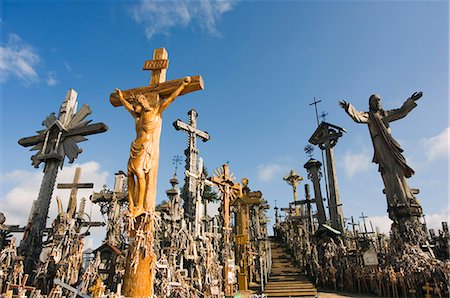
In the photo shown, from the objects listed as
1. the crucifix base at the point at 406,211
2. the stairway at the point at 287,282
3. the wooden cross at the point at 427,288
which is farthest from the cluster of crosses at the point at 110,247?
the crucifix base at the point at 406,211

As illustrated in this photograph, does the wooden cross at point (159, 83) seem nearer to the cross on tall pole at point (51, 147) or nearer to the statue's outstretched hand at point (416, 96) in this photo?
the cross on tall pole at point (51, 147)

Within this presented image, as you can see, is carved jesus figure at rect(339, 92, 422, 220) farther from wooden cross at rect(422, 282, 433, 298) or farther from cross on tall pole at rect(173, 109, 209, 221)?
cross on tall pole at rect(173, 109, 209, 221)

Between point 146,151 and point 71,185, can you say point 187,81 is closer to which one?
point 146,151

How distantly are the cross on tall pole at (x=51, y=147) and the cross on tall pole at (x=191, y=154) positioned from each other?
34.3 feet

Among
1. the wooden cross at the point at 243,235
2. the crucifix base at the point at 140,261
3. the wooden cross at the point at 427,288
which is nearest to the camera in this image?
the crucifix base at the point at 140,261

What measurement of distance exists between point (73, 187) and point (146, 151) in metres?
5.22

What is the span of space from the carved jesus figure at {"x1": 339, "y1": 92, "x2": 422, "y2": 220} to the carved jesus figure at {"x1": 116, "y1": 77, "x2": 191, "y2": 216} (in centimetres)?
1083

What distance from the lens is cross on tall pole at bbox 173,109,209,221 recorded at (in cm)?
1800

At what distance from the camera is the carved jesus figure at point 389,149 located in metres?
11.3

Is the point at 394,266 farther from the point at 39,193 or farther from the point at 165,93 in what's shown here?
the point at 39,193

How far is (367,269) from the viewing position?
1043 centimetres

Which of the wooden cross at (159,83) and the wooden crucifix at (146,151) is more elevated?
the wooden cross at (159,83)

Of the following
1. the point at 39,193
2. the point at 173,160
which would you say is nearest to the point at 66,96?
the point at 39,193

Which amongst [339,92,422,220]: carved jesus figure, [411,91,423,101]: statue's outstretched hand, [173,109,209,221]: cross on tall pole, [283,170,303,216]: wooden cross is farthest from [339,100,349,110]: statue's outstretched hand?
[283,170,303,216]: wooden cross
